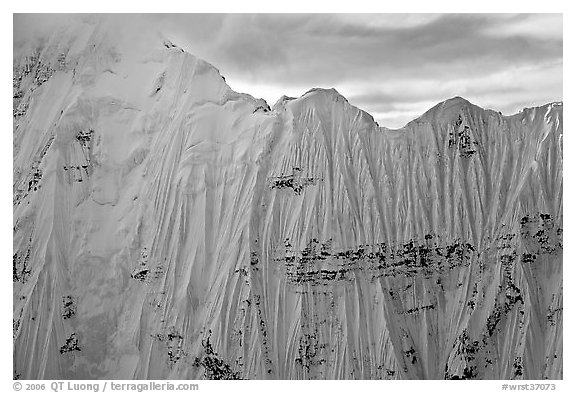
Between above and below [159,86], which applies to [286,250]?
below

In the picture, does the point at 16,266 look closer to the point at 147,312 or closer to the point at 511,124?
the point at 147,312

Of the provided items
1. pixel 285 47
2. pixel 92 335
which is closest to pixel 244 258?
pixel 92 335

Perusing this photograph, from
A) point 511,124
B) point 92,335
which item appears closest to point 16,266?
point 92,335

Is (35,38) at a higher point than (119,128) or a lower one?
higher

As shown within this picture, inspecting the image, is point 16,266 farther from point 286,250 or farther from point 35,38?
point 286,250
